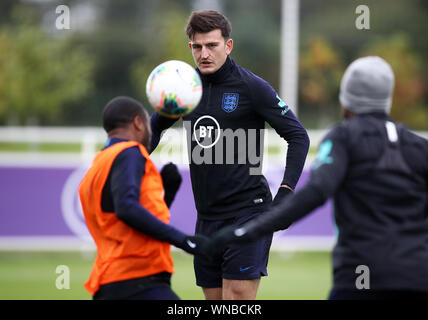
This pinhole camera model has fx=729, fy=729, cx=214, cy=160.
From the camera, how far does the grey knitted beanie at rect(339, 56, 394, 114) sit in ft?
14.1

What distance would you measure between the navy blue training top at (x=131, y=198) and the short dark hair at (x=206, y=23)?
67.5 inches

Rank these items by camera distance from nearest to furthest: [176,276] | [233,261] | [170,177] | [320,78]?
1. [170,177]
2. [233,261]
3. [176,276]
4. [320,78]

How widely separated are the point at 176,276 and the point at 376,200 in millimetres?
8405

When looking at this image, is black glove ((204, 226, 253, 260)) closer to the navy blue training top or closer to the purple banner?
the navy blue training top

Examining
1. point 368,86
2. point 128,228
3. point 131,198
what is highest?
point 368,86

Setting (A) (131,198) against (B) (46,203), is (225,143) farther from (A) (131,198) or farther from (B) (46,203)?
(B) (46,203)

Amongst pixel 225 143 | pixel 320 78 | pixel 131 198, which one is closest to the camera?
pixel 131 198

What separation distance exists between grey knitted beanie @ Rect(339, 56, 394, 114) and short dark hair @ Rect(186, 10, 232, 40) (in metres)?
1.98

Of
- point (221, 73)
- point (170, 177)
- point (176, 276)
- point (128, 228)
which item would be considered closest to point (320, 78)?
point (176, 276)

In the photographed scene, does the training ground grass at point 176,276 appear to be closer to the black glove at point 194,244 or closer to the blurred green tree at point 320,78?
the black glove at point 194,244

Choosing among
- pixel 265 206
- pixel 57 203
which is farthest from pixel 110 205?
pixel 57 203

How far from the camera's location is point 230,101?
238 inches

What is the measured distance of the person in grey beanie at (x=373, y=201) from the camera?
4098 millimetres

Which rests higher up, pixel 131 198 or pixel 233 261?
pixel 131 198
